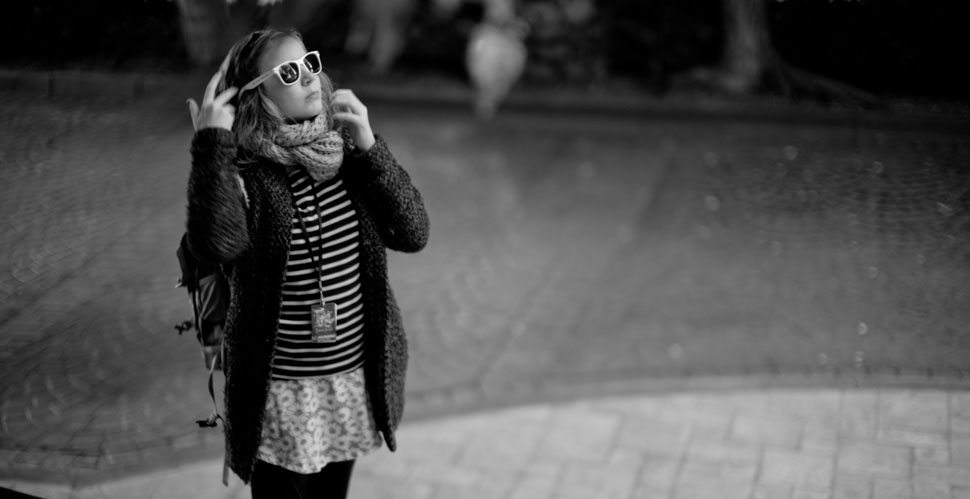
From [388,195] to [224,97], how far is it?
48 centimetres

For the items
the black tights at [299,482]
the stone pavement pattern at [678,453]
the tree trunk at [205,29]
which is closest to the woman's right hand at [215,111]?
the black tights at [299,482]

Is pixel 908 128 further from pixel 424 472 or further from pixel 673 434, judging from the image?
pixel 424 472

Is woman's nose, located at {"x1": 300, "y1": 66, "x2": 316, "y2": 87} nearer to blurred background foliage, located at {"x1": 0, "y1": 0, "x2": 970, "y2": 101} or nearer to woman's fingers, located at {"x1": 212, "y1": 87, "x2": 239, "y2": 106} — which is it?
woman's fingers, located at {"x1": 212, "y1": 87, "x2": 239, "y2": 106}

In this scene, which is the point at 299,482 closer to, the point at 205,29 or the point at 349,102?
the point at 349,102

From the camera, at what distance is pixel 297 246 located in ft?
8.97

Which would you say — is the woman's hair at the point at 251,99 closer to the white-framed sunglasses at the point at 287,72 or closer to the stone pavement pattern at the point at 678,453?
the white-framed sunglasses at the point at 287,72

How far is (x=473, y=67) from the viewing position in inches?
336

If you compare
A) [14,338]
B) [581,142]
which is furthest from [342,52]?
[14,338]

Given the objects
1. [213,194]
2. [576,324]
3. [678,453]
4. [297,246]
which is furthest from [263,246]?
[576,324]

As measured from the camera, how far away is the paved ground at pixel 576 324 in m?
4.08

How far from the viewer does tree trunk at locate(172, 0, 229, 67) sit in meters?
4.83

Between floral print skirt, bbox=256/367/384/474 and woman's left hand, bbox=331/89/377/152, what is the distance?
63 centimetres

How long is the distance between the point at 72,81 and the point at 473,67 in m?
4.54

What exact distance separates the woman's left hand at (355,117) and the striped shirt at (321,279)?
0.13 meters
